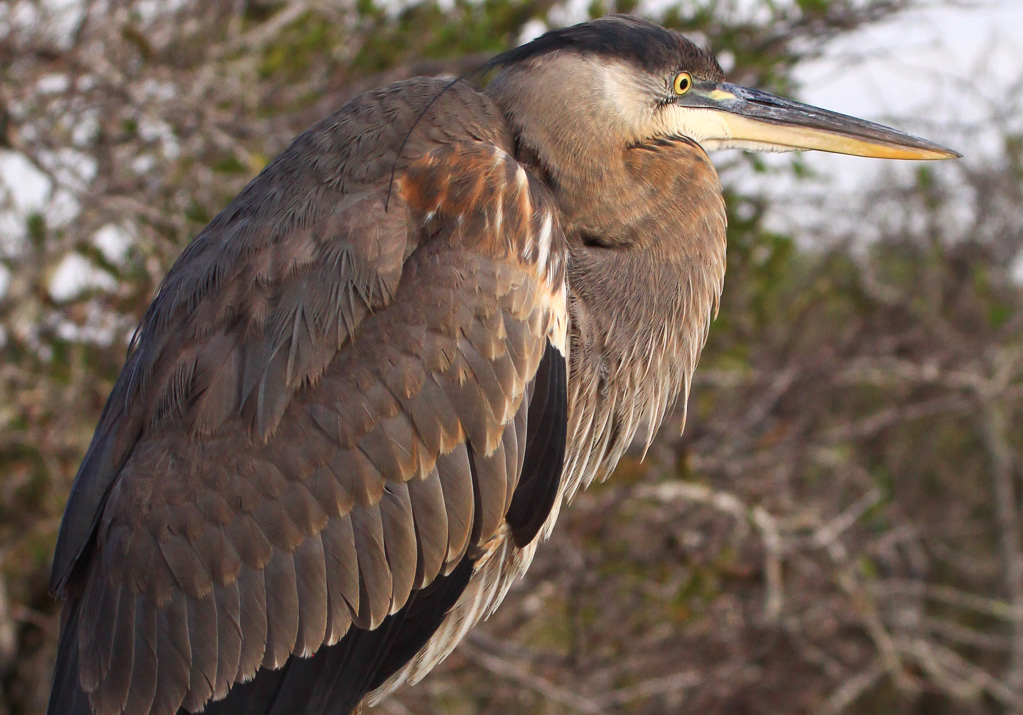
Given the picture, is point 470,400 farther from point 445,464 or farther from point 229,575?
point 229,575

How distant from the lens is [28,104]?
4.03m

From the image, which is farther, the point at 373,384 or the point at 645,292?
the point at 645,292

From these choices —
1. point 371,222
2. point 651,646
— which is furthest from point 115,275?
point 651,646

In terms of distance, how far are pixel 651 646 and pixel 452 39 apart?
294 cm

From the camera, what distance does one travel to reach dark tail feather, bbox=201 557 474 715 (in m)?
2.13

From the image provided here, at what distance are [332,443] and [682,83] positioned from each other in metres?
1.26

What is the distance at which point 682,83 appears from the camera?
2.54m

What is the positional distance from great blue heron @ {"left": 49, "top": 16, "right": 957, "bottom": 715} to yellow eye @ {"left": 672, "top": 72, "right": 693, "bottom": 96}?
0.07 metres

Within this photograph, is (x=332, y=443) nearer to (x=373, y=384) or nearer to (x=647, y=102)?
(x=373, y=384)

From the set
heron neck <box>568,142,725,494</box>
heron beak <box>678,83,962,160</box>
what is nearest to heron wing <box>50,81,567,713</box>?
heron neck <box>568,142,725,494</box>

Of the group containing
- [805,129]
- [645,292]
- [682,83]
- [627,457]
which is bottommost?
[627,457]

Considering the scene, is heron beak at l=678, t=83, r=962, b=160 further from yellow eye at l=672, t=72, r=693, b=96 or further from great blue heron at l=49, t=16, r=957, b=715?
great blue heron at l=49, t=16, r=957, b=715

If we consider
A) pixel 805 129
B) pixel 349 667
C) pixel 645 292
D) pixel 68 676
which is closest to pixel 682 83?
pixel 805 129

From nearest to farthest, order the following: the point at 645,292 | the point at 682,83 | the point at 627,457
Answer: the point at 645,292, the point at 682,83, the point at 627,457
